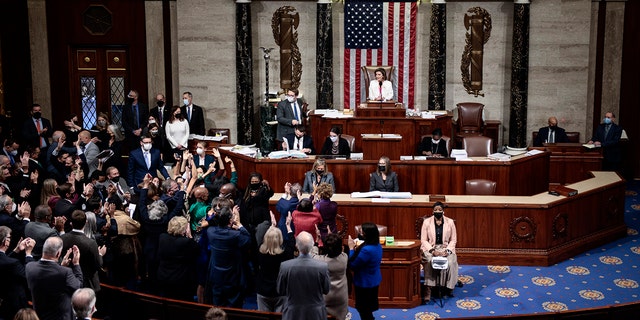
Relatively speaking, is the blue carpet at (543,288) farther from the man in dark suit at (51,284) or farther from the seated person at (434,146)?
the man in dark suit at (51,284)

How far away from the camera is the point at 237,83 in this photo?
16.1m

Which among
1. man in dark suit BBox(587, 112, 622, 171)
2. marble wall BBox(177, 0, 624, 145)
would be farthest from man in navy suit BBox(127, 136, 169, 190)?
man in dark suit BBox(587, 112, 622, 171)

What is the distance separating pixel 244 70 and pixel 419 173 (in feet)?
18.6

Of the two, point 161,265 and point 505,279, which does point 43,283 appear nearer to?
point 161,265

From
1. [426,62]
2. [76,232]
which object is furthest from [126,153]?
[76,232]

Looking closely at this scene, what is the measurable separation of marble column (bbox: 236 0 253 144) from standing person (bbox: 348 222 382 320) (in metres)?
8.74

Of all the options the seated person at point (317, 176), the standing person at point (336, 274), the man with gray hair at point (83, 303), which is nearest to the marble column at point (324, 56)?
the seated person at point (317, 176)

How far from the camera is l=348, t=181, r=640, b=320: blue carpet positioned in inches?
351

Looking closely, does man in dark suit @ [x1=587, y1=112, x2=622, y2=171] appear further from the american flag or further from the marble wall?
the american flag

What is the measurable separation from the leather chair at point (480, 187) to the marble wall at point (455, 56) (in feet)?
18.1

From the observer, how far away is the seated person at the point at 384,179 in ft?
36.4

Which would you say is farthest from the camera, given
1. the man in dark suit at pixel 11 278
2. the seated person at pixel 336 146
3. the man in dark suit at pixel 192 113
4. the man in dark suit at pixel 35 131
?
the man in dark suit at pixel 192 113

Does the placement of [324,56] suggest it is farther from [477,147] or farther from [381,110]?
[477,147]

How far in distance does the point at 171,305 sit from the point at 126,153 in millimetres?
9399
